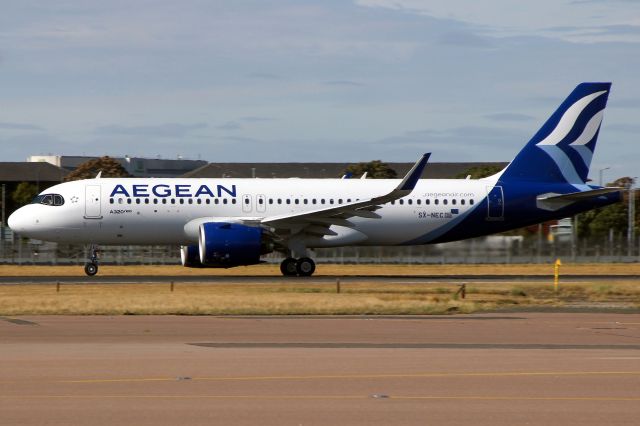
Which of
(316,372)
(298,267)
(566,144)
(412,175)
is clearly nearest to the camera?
(316,372)

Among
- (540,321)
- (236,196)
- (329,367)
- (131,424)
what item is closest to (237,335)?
(329,367)

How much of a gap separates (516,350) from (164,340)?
632 cm

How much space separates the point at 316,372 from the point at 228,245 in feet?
74.9

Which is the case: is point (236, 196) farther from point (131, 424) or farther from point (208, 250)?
point (131, 424)

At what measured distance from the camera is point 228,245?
38.8 m

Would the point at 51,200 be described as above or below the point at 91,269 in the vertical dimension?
above

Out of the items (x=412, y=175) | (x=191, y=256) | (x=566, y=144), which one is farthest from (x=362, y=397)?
(x=566, y=144)

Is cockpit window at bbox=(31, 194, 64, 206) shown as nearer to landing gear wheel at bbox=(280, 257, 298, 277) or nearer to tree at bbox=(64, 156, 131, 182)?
landing gear wheel at bbox=(280, 257, 298, 277)

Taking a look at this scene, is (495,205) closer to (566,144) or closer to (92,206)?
(566,144)

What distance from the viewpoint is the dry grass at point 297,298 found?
27672 mm

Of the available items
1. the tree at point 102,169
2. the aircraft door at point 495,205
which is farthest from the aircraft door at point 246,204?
the tree at point 102,169

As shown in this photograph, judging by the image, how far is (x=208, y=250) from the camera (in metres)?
38.7

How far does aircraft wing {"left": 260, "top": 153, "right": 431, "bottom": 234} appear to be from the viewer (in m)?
38.2

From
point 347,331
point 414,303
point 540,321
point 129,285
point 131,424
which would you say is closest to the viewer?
point 131,424
